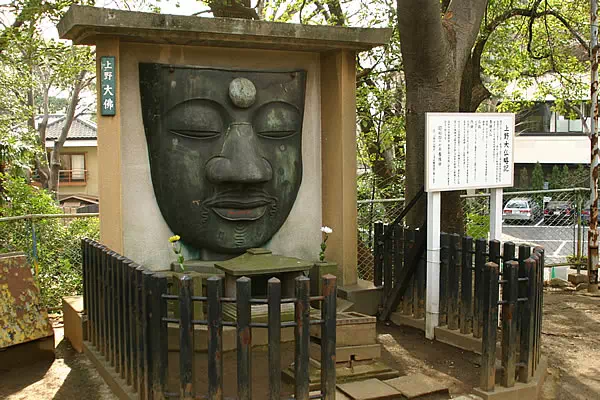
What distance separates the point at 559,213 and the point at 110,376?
358 inches

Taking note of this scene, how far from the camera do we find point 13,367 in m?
5.72

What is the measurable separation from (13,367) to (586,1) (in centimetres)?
1160

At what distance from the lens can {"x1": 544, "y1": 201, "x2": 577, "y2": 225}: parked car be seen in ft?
36.5

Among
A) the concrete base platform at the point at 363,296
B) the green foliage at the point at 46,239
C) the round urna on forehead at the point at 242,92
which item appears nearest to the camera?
the round urna on forehead at the point at 242,92

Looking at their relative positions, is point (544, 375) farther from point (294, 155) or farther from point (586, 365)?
point (294, 155)

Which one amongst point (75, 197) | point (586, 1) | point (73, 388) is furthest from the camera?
point (75, 197)

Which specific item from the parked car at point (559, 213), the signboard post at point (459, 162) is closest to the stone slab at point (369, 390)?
the signboard post at point (459, 162)

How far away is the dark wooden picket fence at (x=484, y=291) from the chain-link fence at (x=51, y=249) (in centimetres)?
403

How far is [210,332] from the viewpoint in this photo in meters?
4.01

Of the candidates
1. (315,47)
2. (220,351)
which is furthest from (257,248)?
(220,351)

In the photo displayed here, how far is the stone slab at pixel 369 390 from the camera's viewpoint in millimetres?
4551

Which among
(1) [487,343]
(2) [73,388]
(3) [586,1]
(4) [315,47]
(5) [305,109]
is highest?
(3) [586,1]

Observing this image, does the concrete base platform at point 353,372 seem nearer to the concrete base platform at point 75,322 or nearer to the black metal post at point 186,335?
the black metal post at point 186,335

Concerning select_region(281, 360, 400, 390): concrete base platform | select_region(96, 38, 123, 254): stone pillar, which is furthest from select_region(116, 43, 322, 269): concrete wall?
select_region(281, 360, 400, 390): concrete base platform
